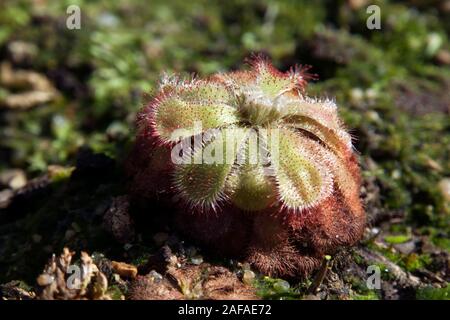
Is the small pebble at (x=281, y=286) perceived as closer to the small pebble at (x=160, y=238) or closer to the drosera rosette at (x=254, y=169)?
the drosera rosette at (x=254, y=169)

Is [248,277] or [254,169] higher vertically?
[254,169]

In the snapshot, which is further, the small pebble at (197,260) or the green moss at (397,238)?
the green moss at (397,238)

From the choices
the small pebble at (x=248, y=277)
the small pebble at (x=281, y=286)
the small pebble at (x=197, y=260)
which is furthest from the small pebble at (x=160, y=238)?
the small pebble at (x=281, y=286)

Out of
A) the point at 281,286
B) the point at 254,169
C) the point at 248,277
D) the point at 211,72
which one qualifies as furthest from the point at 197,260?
the point at 211,72

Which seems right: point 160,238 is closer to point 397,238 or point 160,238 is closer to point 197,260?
point 197,260

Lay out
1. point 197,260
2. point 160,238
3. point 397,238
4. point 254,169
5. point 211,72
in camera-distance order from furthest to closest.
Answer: point 211,72, point 397,238, point 160,238, point 197,260, point 254,169
